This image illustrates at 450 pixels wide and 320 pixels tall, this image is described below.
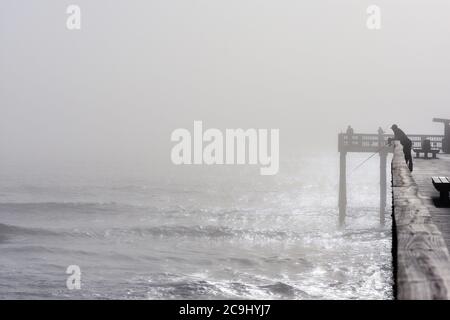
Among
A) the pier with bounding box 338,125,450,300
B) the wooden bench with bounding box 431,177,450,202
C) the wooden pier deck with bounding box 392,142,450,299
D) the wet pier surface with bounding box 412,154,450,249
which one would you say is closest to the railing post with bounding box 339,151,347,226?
the wet pier surface with bounding box 412,154,450,249

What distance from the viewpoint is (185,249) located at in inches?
1435

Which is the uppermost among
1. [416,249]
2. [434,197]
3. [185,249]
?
[416,249]

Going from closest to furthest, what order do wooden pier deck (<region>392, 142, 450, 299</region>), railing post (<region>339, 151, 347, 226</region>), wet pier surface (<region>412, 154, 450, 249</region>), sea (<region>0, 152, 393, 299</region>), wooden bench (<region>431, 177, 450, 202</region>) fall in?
1. wooden pier deck (<region>392, 142, 450, 299</region>)
2. wet pier surface (<region>412, 154, 450, 249</region>)
3. wooden bench (<region>431, 177, 450, 202</region>)
4. sea (<region>0, 152, 393, 299</region>)
5. railing post (<region>339, 151, 347, 226</region>)

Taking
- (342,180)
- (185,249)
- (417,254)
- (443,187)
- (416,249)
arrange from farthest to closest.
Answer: (342,180)
(185,249)
(443,187)
(416,249)
(417,254)

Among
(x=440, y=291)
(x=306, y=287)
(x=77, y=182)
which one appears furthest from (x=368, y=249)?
(x=77, y=182)

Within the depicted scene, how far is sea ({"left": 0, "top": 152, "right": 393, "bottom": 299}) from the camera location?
23.1m

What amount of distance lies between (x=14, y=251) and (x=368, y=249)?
23.6 meters

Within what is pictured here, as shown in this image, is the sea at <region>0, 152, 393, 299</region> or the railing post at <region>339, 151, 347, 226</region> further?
the railing post at <region>339, 151, 347, 226</region>

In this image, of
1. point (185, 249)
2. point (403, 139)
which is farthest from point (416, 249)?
point (185, 249)

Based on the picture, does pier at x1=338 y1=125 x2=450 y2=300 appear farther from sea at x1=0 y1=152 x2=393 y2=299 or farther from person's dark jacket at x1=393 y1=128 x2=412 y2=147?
sea at x1=0 y1=152 x2=393 y2=299

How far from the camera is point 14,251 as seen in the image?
3512 cm

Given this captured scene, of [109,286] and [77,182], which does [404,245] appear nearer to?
[109,286]

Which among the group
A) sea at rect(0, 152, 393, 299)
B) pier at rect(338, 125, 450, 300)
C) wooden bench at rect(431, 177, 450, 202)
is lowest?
sea at rect(0, 152, 393, 299)

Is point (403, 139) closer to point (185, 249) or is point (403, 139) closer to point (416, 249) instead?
point (416, 249)
